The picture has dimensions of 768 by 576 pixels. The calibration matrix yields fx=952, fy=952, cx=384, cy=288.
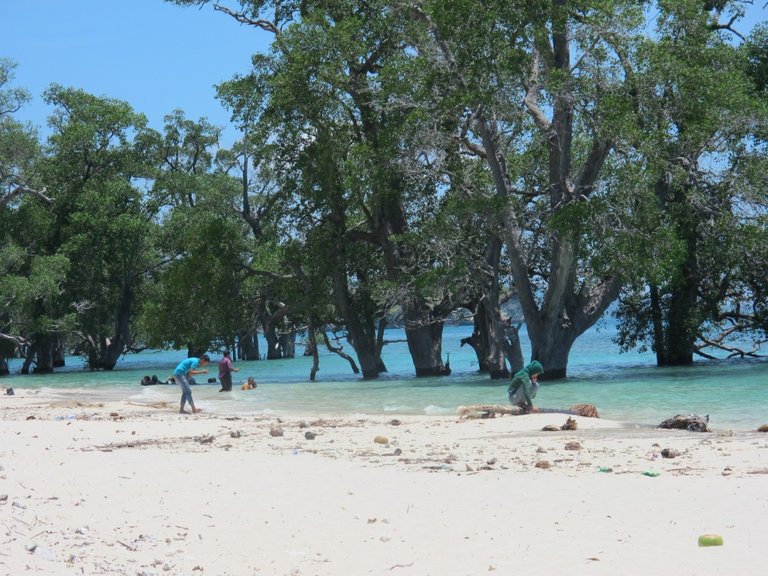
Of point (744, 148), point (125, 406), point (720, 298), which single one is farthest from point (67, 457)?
point (720, 298)

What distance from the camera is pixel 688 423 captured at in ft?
44.3

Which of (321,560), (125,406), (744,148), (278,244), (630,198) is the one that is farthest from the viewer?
(278,244)

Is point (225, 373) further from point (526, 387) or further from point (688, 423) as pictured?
point (688, 423)

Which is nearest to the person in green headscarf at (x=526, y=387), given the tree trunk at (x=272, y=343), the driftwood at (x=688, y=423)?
the driftwood at (x=688, y=423)

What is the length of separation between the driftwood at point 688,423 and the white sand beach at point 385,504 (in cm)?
79

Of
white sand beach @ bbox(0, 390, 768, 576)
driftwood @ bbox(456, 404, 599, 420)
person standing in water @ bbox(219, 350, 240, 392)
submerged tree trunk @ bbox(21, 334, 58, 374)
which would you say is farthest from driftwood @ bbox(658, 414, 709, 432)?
submerged tree trunk @ bbox(21, 334, 58, 374)

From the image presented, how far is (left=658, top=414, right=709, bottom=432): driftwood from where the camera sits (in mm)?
13344

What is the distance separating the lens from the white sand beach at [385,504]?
6.16m

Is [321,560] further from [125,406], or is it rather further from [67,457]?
[125,406]

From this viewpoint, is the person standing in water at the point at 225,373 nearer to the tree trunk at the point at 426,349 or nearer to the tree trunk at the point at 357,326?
the tree trunk at the point at 357,326

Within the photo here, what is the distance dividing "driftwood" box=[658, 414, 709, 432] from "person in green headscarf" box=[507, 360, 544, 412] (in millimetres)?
2489

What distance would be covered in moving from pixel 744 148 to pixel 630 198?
5.18m

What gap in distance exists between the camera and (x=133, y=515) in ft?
24.2

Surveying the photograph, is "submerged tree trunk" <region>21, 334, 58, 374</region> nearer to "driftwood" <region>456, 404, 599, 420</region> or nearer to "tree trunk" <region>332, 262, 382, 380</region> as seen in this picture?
"tree trunk" <region>332, 262, 382, 380</region>
